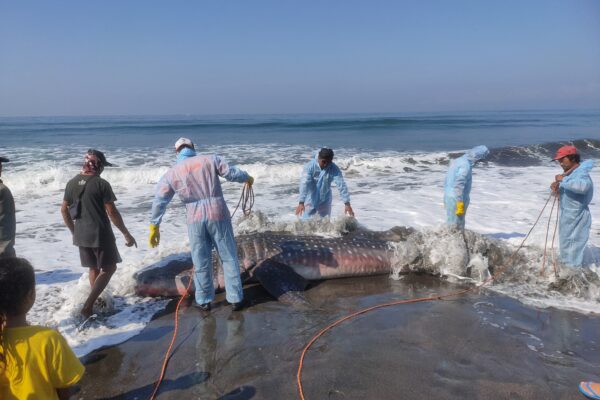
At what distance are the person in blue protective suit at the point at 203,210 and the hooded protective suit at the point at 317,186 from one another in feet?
7.89

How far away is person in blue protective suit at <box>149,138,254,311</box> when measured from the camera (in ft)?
15.4

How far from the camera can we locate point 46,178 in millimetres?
15242

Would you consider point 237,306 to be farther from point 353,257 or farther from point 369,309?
point 353,257

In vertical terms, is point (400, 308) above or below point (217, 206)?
below

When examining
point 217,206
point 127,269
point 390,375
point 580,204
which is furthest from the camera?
point 127,269

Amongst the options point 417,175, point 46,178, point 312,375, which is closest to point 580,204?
point 312,375

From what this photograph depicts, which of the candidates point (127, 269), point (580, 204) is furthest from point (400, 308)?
point (127, 269)

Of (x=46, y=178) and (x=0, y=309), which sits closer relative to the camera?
(x=0, y=309)

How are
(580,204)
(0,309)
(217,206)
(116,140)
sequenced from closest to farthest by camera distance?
(0,309), (217,206), (580,204), (116,140)

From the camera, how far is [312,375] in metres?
3.64

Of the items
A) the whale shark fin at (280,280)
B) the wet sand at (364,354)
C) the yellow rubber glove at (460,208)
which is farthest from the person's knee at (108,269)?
the yellow rubber glove at (460,208)

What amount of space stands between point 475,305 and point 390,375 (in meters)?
2.03

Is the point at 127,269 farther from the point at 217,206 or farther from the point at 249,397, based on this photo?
the point at 249,397

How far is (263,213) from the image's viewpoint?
9.49 meters
